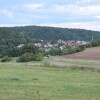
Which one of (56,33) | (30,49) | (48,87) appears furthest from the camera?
(56,33)

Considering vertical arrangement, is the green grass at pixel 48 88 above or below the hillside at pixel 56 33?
below

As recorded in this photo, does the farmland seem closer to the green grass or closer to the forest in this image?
the green grass

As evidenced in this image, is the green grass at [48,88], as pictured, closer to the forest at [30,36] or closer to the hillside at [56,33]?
the forest at [30,36]

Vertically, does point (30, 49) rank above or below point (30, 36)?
below

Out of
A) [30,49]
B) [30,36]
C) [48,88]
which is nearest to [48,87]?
[48,88]

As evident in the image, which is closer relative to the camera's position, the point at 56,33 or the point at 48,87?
the point at 48,87

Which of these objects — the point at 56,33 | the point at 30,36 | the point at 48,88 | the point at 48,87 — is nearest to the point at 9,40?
the point at 30,36

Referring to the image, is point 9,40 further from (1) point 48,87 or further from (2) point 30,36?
(1) point 48,87

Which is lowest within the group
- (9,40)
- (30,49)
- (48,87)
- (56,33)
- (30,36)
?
(30,49)

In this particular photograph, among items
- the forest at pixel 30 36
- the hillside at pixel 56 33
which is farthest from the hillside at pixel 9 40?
the hillside at pixel 56 33

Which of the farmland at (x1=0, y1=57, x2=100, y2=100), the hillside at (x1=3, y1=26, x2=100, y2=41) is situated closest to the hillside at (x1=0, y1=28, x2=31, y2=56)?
the hillside at (x1=3, y1=26, x2=100, y2=41)

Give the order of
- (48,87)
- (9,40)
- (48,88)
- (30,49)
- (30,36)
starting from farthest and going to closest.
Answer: (30,36), (9,40), (30,49), (48,87), (48,88)

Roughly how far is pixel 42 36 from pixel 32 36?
647 centimetres

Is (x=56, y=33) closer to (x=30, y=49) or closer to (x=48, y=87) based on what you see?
(x=30, y=49)
